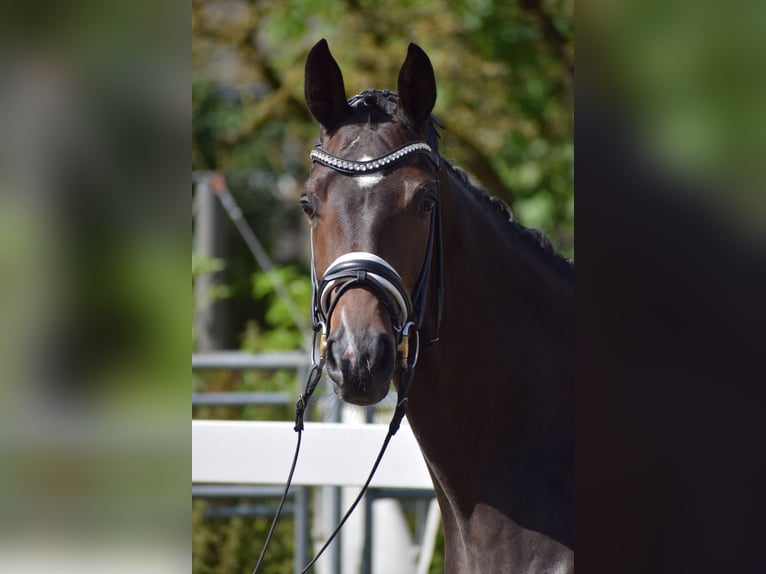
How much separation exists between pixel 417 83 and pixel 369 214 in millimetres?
385

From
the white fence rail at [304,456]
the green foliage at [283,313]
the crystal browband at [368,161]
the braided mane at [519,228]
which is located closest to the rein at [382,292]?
the crystal browband at [368,161]

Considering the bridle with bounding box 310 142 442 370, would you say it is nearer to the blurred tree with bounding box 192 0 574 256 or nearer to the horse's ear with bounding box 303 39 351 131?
the horse's ear with bounding box 303 39 351 131

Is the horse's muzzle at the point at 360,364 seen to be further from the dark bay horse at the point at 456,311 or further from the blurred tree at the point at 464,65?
the blurred tree at the point at 464,65

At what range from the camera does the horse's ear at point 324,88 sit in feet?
7.58

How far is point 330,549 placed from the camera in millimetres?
3658

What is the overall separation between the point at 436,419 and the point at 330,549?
1.53 meters

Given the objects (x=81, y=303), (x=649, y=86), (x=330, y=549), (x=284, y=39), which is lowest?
(x=330, y=549)

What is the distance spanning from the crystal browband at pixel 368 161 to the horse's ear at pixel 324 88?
14 centimetres

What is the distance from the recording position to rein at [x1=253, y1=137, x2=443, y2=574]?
2051 millimetres

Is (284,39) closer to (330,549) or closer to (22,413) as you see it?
(330,549)

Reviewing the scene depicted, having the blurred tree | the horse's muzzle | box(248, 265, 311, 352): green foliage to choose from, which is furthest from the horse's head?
box(248, 265, 311, 352): green foliage

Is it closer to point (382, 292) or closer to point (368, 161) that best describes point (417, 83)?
point (368, 161)

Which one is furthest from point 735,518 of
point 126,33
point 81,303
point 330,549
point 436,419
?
point 330,549

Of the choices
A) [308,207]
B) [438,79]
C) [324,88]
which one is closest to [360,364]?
[308,207]
